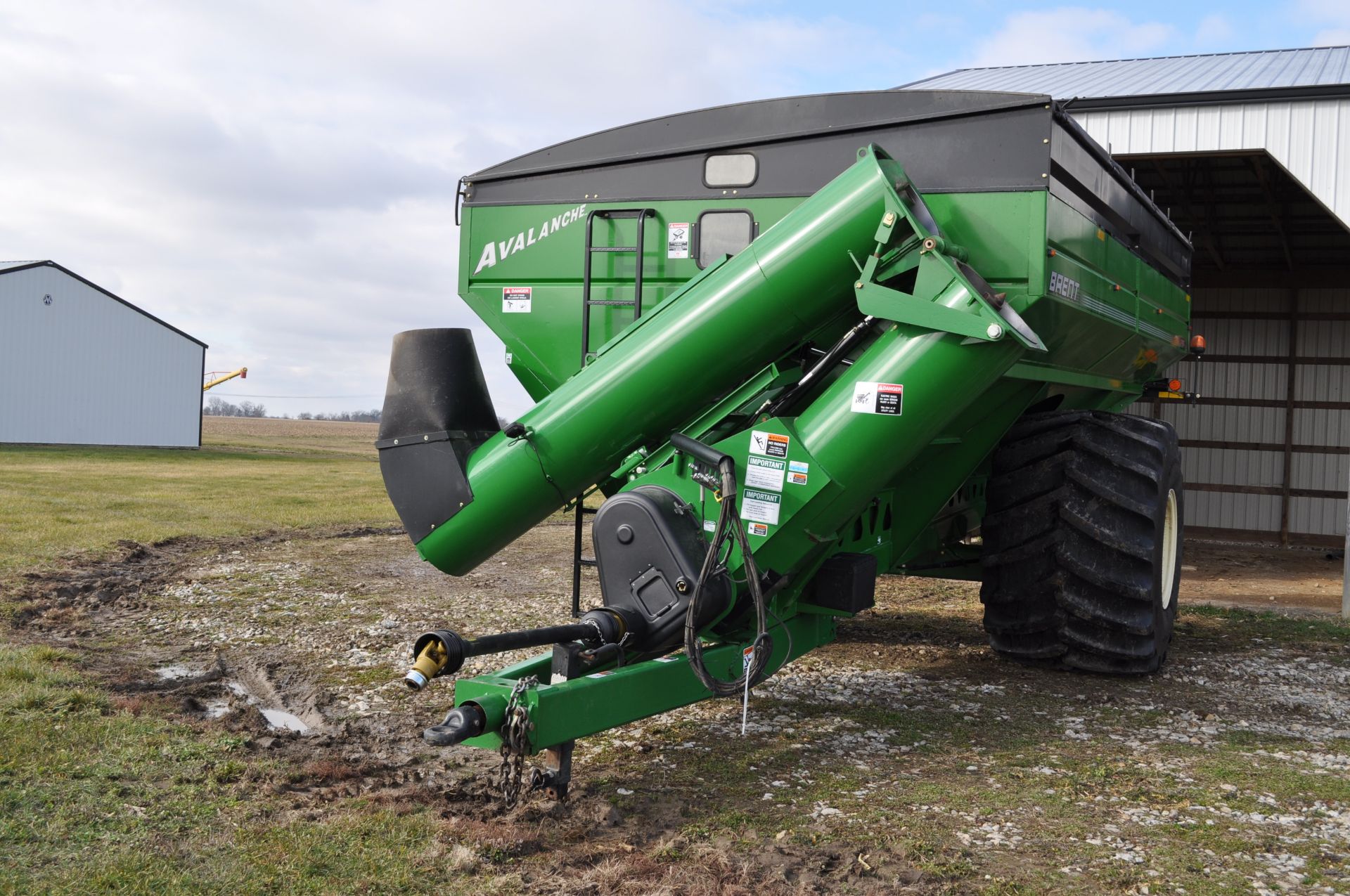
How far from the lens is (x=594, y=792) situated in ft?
11.9

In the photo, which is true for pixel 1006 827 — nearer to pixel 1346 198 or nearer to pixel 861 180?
pixel 861 180

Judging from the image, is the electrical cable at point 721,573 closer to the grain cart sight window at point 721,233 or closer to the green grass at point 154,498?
the grain cart sight window at point 721,233

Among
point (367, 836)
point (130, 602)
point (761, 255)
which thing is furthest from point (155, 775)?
point (130, 602)

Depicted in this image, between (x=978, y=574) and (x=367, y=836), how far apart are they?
3910mm

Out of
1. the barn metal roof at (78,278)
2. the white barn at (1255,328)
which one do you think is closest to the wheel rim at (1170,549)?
the white barn at (1255,328)

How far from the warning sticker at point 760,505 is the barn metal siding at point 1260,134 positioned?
22.9 feet

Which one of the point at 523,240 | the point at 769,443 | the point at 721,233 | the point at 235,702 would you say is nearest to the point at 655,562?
the point at 769,443

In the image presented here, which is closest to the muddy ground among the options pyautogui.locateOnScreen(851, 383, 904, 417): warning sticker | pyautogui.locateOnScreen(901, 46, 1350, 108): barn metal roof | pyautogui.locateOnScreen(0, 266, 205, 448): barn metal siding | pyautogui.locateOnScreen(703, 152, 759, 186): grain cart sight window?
pyautogui.locateOnScreen(851, 383, 904, 417): warning sticker

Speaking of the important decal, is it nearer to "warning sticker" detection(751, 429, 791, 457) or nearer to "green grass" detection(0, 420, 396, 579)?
"warning sticker" detection(751, 429, 791, 457)

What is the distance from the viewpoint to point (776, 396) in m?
4.20

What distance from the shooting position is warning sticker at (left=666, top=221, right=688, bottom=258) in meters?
4.91

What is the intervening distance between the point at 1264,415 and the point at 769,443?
12546 mm

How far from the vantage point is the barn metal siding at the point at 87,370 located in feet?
92.7

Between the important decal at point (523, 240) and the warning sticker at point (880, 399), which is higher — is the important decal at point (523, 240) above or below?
above
